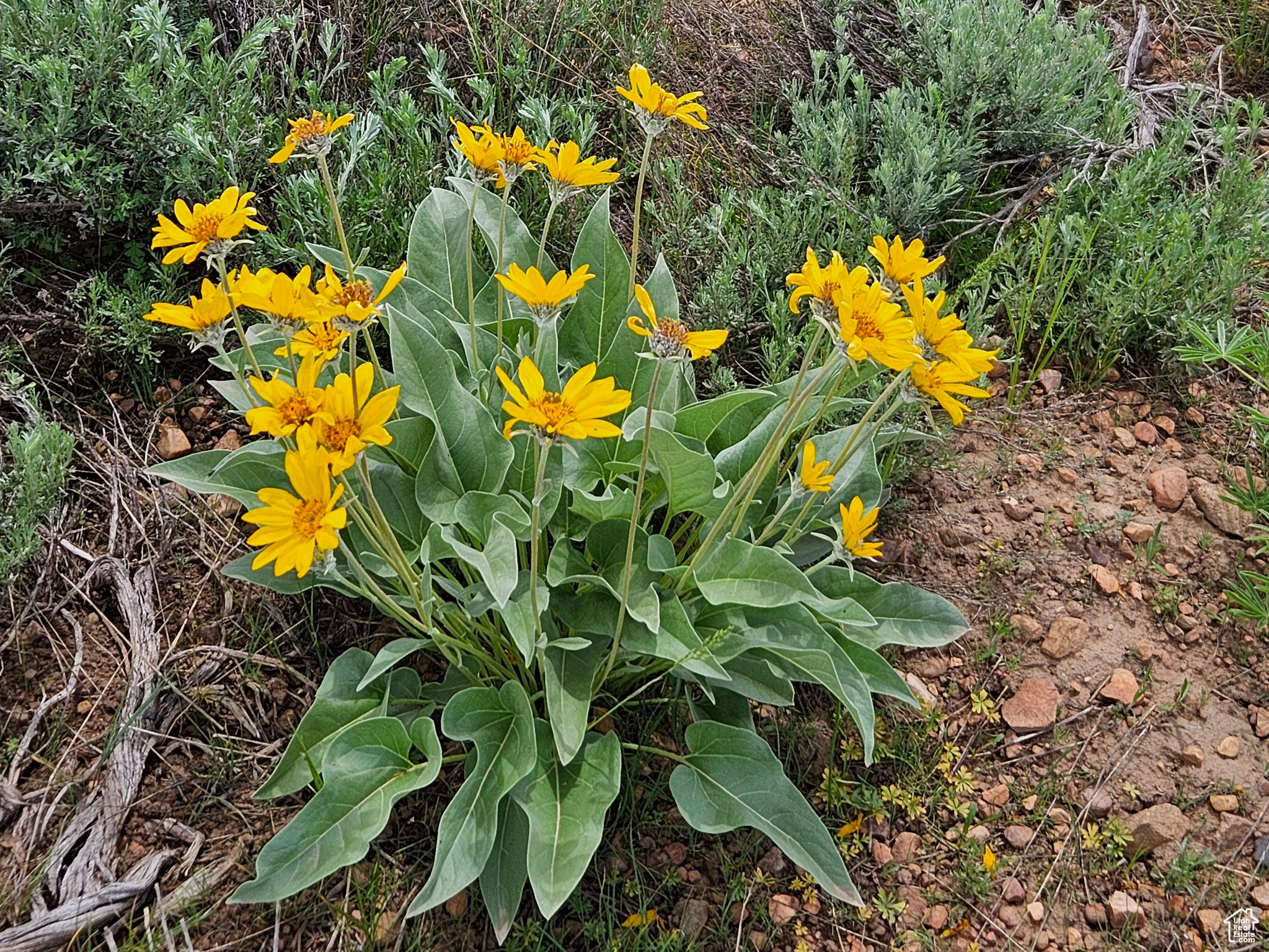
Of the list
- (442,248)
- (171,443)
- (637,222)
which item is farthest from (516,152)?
(171,443)

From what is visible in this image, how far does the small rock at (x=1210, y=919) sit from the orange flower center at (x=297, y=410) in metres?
1.97

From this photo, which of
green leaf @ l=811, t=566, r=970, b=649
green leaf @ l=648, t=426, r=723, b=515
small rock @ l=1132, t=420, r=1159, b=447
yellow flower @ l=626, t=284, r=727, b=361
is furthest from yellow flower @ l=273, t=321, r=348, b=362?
small rock @ l=1132, t=420, r=1159, b=447

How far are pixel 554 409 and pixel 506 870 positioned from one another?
94 cm

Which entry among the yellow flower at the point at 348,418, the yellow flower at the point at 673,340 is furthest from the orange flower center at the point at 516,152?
the yellow flower at the point at 348,418

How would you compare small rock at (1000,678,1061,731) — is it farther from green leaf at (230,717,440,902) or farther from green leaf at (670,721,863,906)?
green leaf at (230,717,440,902)

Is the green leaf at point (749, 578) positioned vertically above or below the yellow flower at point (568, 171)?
below

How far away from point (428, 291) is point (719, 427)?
770mm

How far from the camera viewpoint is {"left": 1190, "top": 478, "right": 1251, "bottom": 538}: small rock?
258cm

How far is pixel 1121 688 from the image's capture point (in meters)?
2.31

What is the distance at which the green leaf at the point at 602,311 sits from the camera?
7.48 ft

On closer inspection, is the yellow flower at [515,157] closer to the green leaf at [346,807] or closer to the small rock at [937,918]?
the green leaf at [346,807]

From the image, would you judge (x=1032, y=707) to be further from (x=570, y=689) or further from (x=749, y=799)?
(x=570, y=689)

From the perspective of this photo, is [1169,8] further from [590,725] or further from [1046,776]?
[590,725]

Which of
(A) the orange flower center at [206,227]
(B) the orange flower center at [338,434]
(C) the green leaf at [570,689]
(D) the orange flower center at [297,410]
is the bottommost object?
(C) the green leaf at [570,689]
